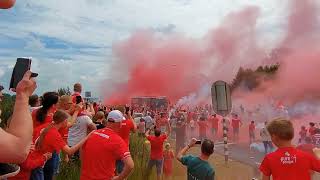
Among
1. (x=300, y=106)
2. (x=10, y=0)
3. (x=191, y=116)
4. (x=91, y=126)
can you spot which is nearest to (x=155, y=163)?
(x=91, y=126)

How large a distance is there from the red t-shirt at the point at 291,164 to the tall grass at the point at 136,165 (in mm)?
5442

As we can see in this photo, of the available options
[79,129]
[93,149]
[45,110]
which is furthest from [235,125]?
[93,149]

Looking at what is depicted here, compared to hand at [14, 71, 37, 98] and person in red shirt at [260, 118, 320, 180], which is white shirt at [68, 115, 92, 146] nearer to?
person in red shirt at [260, 118, 320, 180]

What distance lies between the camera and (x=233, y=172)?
531 inches

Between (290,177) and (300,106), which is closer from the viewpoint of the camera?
(290,177)

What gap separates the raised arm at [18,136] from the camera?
2.50 meters

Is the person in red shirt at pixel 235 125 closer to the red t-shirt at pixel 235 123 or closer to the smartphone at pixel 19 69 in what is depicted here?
the red t-shirt at pixel 235 123

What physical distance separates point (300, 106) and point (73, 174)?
26213mm

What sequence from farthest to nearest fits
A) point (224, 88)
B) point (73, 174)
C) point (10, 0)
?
point (224, 88) < point (73, 174) < point (10, 0)

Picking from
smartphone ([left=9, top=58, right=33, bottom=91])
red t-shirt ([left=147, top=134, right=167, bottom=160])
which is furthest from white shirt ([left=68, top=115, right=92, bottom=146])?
smartphone ([left=9, top=58, right=33, bottom=91])

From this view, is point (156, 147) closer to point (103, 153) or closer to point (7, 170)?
point (103, 153)

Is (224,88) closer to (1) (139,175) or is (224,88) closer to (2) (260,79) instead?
(1) (139,175)

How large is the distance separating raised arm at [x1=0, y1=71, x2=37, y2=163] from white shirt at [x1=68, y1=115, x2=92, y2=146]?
19.3ft

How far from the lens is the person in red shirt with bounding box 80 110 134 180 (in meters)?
5.29
